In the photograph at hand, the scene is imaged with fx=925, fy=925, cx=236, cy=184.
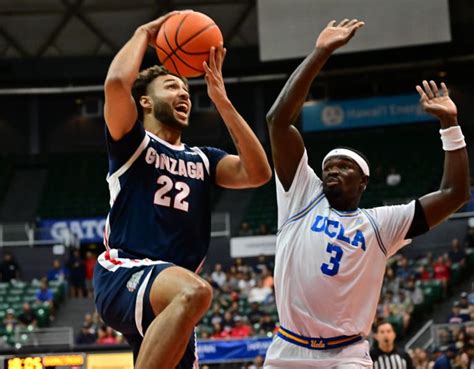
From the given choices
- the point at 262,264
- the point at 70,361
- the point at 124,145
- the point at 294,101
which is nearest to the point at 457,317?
the point at 262,264

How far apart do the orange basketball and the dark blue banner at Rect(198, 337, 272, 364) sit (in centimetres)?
1497

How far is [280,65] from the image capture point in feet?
116

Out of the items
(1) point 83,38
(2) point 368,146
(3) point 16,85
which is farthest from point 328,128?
(3) point 16,85

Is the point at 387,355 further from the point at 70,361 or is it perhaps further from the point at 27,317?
the point at 27,317

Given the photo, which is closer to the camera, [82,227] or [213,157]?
[213,157]

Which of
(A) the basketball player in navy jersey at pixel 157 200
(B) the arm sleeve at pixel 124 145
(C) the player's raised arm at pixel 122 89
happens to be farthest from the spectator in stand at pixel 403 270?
(C) the player's raised arm at pixel 122 89

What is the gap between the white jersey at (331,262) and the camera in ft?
21.2

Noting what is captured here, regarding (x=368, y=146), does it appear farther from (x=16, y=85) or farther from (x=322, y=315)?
(x=322, y=315)

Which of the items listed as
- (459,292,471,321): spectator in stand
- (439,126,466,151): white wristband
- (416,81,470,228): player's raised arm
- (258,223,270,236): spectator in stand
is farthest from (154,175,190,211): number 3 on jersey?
(258,223,270,236): spectator in stand

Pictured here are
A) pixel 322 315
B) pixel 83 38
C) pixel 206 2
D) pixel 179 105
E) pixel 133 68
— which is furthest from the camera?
pixel 83 38

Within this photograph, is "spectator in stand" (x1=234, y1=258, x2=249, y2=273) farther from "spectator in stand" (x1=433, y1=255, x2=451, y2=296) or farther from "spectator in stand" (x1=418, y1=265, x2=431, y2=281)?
"spectator in stand" (x1=433, y1=255, x2=451, y2=296)

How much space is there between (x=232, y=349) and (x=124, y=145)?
15.4 metres

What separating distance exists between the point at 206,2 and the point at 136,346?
94.3 ft

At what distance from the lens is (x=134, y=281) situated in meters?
5.48
